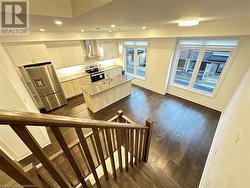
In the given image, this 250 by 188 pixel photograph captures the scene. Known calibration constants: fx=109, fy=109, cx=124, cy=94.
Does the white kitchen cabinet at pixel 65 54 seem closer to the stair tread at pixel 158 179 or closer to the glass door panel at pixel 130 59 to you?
the glass door panel at pixel 130 59

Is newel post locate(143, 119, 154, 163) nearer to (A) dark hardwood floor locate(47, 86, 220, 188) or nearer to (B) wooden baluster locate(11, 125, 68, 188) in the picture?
(A) dark hardwood floor locate(47, 86, 220, 188)

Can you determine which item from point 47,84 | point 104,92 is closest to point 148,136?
point 104,92

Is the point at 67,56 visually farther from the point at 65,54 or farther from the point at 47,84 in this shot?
the point at 47,84

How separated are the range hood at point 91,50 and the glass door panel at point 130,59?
1786 mm

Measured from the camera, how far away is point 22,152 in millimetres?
2461

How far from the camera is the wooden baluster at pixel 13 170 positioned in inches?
18.5

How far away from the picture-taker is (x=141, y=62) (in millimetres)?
6047

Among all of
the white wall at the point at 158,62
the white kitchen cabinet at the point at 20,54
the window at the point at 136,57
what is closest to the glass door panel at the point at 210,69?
the white wall at the point at 158,62

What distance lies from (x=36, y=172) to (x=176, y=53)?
505 centimetres

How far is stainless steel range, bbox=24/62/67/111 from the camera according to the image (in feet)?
11.8

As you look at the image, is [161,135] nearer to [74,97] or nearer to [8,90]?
[8,90]

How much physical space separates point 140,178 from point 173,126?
2.01 metres

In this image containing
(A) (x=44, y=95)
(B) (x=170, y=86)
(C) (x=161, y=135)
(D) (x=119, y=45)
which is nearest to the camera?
(C) (x=161, y=135)

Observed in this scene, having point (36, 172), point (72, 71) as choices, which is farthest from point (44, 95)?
point (36, 172)
